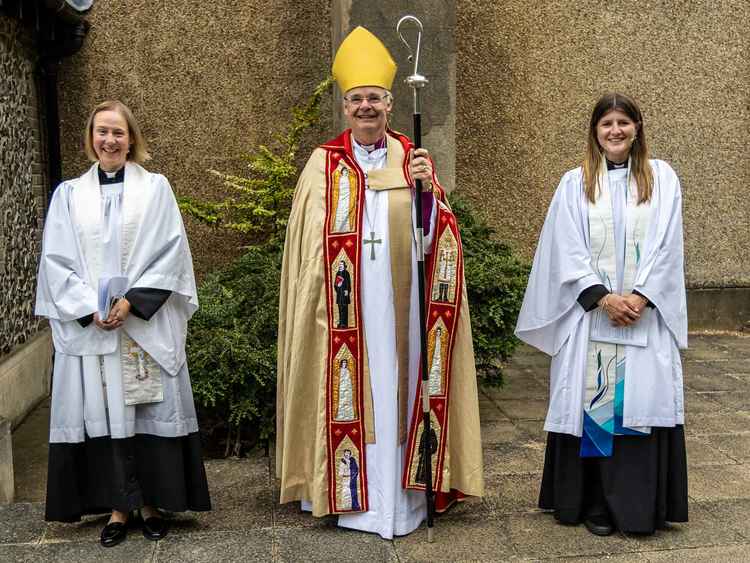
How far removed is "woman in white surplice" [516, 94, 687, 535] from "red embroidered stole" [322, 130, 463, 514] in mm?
534

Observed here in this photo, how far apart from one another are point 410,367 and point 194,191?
4018mm

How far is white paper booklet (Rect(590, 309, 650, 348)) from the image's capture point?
150 inches

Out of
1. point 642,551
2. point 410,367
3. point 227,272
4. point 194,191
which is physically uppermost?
point 194,191

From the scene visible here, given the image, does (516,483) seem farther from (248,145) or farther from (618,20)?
(618,20)

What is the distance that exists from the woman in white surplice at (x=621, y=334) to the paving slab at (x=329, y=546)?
0.88 m

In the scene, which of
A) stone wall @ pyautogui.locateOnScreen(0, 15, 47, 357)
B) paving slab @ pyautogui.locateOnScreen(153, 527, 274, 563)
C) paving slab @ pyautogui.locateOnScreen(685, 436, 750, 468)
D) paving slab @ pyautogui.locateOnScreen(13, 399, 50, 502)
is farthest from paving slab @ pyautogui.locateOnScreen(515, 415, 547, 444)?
stone wall @ pyautogui.locateOnScreen(0, 15, 47, 357)

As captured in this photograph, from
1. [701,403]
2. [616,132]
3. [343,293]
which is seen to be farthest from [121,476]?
[701,403]

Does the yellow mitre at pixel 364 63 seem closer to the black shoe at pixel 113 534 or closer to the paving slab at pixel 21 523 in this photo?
the black shoe at pixel 113 534

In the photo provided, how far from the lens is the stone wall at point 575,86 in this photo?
8000 millimetres

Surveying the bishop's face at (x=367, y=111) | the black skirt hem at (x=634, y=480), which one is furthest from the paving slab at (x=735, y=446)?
the bishop's face at (x=367, y=111)

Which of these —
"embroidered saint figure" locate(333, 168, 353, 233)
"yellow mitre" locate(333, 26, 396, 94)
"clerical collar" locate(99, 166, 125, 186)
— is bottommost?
"embroidered saint figure" locate(333, 168, 353, 233)

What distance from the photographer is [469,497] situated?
4344 mm

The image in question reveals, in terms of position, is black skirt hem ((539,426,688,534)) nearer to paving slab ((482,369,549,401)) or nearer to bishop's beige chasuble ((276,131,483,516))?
bishop's beige chasuble ((276,131,483,516))

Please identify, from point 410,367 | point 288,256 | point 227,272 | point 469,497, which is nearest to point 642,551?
point 469,497
